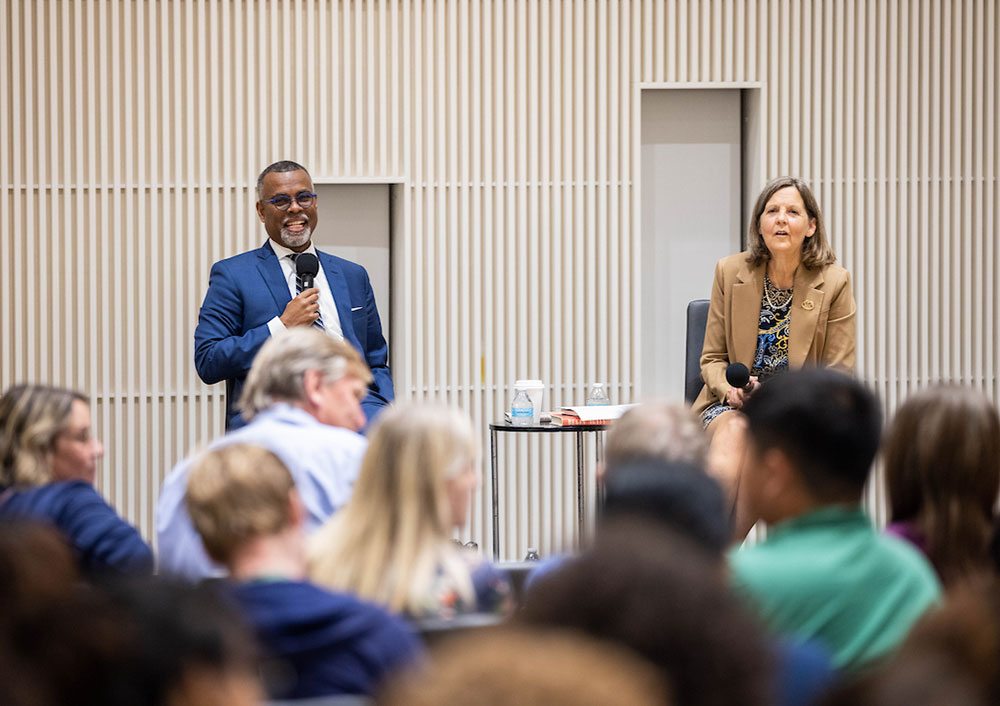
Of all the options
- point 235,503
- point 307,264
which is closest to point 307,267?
point 307,264

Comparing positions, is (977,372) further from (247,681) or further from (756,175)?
(247,681)


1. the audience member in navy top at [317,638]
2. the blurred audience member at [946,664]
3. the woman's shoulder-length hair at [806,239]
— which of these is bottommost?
the audience member in navy top at [317,638]

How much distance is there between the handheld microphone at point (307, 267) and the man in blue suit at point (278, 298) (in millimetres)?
57

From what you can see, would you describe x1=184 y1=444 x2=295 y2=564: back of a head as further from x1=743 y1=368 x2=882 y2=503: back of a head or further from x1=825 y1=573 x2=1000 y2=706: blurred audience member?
Result: x1=825 y1=573 x2=1000 y2=706: blurred audience member

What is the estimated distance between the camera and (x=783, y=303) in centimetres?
514

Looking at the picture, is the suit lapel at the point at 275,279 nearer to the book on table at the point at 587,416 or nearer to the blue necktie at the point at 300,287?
the blue necktie at the point at 300,287

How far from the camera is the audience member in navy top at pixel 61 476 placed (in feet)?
9.18

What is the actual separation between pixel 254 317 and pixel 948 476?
3.41m

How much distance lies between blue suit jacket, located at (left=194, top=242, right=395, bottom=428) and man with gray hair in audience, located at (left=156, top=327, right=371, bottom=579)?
4.97ft

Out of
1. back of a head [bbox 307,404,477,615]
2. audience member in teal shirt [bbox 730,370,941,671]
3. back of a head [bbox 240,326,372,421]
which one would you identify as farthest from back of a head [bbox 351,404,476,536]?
back of a head [bbox 240,326,372,421]

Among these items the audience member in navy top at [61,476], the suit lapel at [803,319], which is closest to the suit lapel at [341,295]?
the suit lapel at [803,319]

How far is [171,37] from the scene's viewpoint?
19.8ft

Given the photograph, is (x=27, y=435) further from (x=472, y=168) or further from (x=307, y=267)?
(x=472, y=168)

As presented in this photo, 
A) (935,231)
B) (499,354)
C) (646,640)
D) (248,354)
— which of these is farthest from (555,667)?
(935,231)
